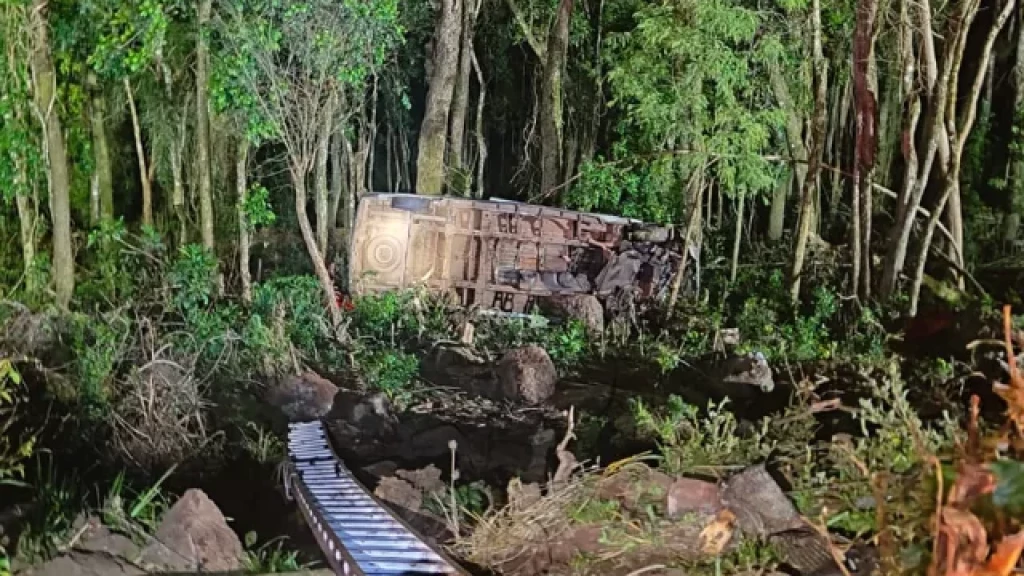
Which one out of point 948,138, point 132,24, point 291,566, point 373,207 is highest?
point 132,24

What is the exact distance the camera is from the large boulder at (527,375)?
31.7 ft

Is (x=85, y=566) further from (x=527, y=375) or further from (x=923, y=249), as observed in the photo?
(x=923, y=249)

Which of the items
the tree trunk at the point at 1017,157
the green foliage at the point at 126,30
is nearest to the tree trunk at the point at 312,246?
the green foliage at the point at 126,30

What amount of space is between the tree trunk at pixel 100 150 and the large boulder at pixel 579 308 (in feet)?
21.0

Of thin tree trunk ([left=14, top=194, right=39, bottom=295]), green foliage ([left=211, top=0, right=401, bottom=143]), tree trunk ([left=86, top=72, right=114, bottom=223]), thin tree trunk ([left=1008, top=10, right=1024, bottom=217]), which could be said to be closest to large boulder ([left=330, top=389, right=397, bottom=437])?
green foliage ([left=211, top=0, right=401, bottom=143])

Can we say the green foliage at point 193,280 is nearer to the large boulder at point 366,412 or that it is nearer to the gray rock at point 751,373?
the large boulder at point 366,412

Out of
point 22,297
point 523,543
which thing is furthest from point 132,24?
point 523,543

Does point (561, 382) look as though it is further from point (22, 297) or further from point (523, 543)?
point (22, 297)

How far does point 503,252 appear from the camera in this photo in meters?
12.6

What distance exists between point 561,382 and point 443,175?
5313 millimetres

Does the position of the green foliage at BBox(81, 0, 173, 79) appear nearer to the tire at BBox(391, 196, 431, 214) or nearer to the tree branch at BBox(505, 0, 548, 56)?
the tire at BBox(391, 196, 431, 214)

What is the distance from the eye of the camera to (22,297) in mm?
10195

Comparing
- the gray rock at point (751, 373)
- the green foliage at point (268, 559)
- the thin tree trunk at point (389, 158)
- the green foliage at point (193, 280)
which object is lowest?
the green foliage at point (268, 559)

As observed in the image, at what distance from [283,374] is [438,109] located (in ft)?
18.5
